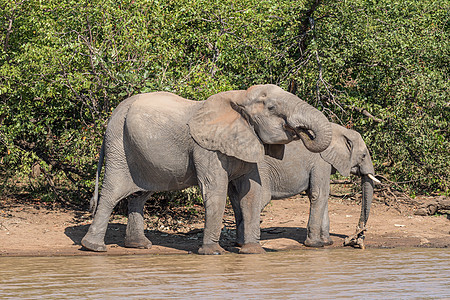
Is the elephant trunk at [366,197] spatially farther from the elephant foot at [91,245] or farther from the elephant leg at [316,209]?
the elephant foot at [91,245]

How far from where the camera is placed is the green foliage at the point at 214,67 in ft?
41.7

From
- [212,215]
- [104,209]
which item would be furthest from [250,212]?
[104,209]

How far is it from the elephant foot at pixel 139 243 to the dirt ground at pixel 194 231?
0.12m

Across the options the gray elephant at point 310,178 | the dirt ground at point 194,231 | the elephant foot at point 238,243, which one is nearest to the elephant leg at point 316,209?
the gray elephant at point 310,178

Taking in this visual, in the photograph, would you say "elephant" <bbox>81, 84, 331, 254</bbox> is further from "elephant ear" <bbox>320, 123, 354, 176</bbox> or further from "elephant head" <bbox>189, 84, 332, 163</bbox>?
"elephant ear" <bbox>320, 123, 354, 176</bbox>

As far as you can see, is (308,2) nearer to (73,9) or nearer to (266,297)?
(73,9)

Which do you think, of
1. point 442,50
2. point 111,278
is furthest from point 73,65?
point 442,50

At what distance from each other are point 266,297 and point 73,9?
673 cm

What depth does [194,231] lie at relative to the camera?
Answer: 42.1ft

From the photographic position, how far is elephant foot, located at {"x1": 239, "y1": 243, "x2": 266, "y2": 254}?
11.0 metres

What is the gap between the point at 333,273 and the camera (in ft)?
30.7

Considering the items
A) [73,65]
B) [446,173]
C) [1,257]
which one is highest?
[73,65]

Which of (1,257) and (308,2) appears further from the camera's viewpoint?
(308,2)

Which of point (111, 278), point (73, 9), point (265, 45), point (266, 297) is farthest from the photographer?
point (265, 45)
